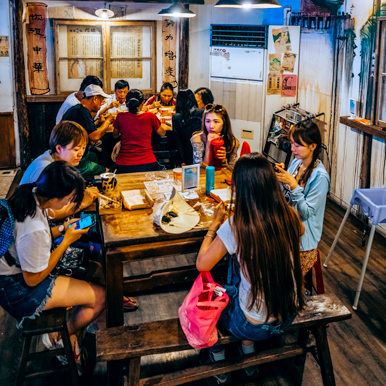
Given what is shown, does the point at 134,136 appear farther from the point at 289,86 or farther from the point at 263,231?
the point at 289,86

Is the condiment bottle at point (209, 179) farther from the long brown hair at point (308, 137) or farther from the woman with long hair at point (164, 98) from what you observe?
the woman with long hair at point (164, 98)

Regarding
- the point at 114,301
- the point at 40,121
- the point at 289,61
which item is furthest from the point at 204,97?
the point at 114,301

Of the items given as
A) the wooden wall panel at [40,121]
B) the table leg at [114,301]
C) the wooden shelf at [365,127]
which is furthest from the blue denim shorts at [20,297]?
the wooden wall panel at [40,121]

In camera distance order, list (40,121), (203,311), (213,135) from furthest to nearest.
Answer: (40,121) < (213,135) < (203,311)

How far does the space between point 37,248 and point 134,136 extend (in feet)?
7.56

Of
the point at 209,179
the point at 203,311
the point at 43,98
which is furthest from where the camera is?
the point at 43,98

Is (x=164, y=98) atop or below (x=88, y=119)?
atop

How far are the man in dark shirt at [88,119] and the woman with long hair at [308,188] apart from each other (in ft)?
6.98

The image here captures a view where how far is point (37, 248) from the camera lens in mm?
2125

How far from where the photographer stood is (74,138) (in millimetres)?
2992

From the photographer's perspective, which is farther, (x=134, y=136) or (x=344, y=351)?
(x=134, y=136)

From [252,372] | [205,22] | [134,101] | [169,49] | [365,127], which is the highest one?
[205,22]

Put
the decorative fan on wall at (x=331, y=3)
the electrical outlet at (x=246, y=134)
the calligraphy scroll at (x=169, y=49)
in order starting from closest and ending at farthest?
the decorative fan on wall at (x=331, y=3), the electrical outlet at (x=246, y=134), the calligraphy scroll at (x=169, y=49)

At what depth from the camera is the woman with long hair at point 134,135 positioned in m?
4.23
